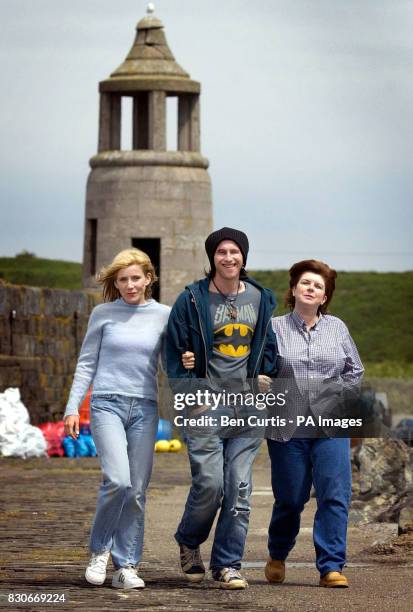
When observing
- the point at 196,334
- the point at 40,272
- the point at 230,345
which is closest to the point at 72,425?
the point at 196,334

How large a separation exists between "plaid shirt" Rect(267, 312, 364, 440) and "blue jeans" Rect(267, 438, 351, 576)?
0.16m

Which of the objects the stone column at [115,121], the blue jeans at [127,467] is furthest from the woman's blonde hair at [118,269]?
the stone column at [115,121]

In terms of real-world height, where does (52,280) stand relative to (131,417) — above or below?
above

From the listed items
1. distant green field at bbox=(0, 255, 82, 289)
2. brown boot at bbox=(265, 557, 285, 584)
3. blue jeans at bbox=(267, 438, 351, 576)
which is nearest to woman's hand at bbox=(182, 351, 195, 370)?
blue jeans at bbox=(267, 438, 351, 576)

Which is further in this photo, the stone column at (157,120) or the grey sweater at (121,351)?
the stone column at (157,120)

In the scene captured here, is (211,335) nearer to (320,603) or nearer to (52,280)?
(320,603)

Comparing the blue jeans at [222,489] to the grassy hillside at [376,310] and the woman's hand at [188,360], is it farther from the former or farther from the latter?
the grassy hillside at [376,310]

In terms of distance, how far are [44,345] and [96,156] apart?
12507 millimetres

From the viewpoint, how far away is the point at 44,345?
89.5 feet

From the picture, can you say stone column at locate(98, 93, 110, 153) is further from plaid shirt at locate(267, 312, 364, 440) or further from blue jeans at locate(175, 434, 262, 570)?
blue jeans at locate(175, 434, 262, 570)

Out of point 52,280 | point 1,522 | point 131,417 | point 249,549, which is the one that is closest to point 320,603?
point 131,417

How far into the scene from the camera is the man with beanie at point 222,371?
9.91 m

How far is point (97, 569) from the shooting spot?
1001 cm

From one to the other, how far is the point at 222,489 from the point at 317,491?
58 centimetres
